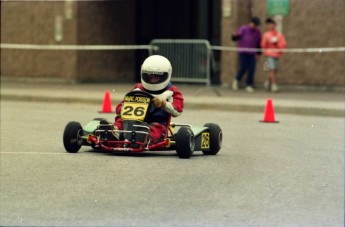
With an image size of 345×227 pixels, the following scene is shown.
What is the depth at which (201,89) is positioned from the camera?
26.5 meters

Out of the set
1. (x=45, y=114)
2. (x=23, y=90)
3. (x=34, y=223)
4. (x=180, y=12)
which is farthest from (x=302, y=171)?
(x=180, y=12)

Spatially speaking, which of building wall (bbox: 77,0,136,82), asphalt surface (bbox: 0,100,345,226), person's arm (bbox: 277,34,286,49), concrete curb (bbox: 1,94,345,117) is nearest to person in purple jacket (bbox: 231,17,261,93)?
person's arm (bbox: 277,34,286,49)

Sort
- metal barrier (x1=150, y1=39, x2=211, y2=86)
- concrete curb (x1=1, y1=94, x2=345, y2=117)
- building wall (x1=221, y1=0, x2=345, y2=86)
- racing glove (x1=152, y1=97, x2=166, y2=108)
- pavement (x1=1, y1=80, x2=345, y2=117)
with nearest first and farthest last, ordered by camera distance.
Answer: racing glove (x1=152, y1=97, x2=166, y2=108) < concrete curb (x1=1, y1=94, x2=345, y2=117) < pavement (x1=1, y1=80, x2=345, y2=117) < building wall (x1=221, y1=0, x2=345, y2=86) < metal barrier (x1=150, y1=39, x2=211, y2=86)

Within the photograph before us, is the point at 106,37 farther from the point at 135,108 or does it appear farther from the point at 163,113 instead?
the point at 135,108

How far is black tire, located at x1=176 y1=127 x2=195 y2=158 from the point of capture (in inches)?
473

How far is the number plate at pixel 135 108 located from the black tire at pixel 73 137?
0.60m

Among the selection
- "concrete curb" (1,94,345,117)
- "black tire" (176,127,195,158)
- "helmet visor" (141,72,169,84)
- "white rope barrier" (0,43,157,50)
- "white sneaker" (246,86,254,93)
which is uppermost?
"helmet visor" (141,72,169,84)

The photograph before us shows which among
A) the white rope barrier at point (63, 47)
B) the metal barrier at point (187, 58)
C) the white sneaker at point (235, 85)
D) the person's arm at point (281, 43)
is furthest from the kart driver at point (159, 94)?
the white rope barrier at point (63, 47)

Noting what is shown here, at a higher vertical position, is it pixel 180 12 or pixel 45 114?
pixel 180 12

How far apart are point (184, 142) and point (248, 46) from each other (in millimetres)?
13877

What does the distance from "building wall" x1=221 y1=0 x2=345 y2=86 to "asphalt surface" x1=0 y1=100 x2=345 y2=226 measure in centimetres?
1064

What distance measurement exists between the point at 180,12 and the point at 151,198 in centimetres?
2143

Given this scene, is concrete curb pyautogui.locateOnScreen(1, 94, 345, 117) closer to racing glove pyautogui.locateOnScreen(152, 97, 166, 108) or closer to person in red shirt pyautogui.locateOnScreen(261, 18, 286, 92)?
person in red shirt pyautogui.locateOnScreen(261, 18, 286, 92)

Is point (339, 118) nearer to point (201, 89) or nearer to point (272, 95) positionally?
point (272, 95)
